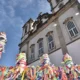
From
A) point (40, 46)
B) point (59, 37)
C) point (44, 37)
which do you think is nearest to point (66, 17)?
point (59, 37)

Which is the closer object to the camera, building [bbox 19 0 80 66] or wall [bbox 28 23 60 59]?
building [bbox 19 0 80 66]

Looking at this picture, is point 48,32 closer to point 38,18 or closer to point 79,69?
point 38,18

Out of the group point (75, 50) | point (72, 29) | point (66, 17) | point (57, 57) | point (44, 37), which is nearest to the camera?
point (75, 50)

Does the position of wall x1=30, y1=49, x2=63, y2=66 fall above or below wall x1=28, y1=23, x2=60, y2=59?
below

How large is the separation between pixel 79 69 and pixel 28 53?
28.9 feet

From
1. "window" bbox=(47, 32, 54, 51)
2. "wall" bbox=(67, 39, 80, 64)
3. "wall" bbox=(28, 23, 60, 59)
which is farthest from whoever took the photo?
"window" bbox=(47, 32, 54, 51)

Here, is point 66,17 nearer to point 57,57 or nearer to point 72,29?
point 72,29

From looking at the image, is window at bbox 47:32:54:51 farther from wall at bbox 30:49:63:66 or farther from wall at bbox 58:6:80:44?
wall at bbox 58:6:80:44

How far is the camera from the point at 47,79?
15.1ft

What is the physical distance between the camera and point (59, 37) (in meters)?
10.3

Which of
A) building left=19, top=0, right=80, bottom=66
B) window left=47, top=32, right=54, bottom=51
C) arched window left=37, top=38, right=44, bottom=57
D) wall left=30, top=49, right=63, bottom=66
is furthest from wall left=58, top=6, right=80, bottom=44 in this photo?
arched window left=37, top=38, right=44, bottom=57

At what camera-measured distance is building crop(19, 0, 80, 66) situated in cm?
909

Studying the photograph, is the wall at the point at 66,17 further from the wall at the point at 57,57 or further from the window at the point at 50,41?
the window at the point at 50,41

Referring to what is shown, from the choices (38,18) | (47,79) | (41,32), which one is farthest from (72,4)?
(47,79)
